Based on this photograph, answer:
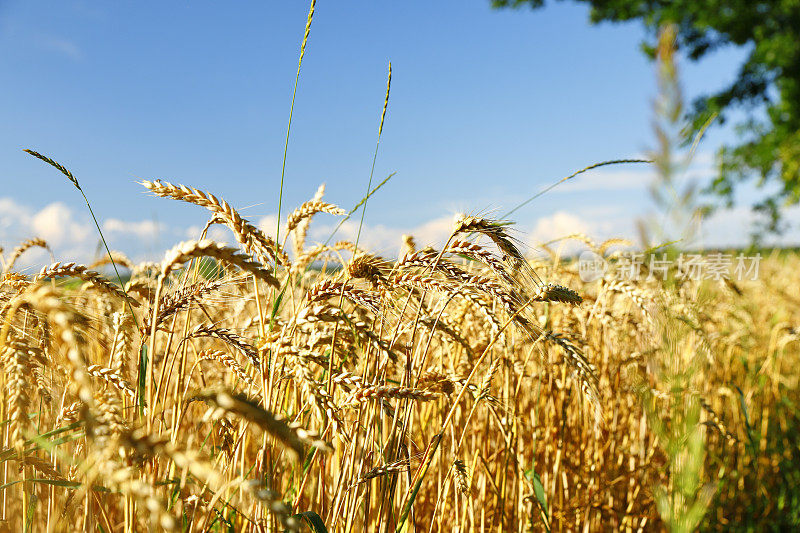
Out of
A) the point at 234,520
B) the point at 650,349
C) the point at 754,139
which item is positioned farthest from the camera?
the point at 754,139

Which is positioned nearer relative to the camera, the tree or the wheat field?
the wheat field

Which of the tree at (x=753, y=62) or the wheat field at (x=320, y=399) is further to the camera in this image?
the tree at (x=753, y=62)

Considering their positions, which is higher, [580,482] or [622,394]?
[622,394]

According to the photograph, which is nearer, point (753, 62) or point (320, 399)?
point (320, 399)

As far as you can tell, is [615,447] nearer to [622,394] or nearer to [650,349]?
[622,394]

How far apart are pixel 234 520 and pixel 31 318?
31.2 inches

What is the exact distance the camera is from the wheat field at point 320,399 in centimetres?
102

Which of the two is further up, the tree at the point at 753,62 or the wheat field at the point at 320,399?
the tree at the point at 753,62

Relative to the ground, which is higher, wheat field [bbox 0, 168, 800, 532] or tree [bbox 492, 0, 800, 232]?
tree [bbox 492, 0, 800, 232]

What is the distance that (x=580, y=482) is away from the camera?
2.44m

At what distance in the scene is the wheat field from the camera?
1.02 meters

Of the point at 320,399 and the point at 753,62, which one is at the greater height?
the point at 753,62

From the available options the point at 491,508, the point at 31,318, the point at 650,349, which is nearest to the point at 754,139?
the point at 650,349

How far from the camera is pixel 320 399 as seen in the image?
1182 mm
